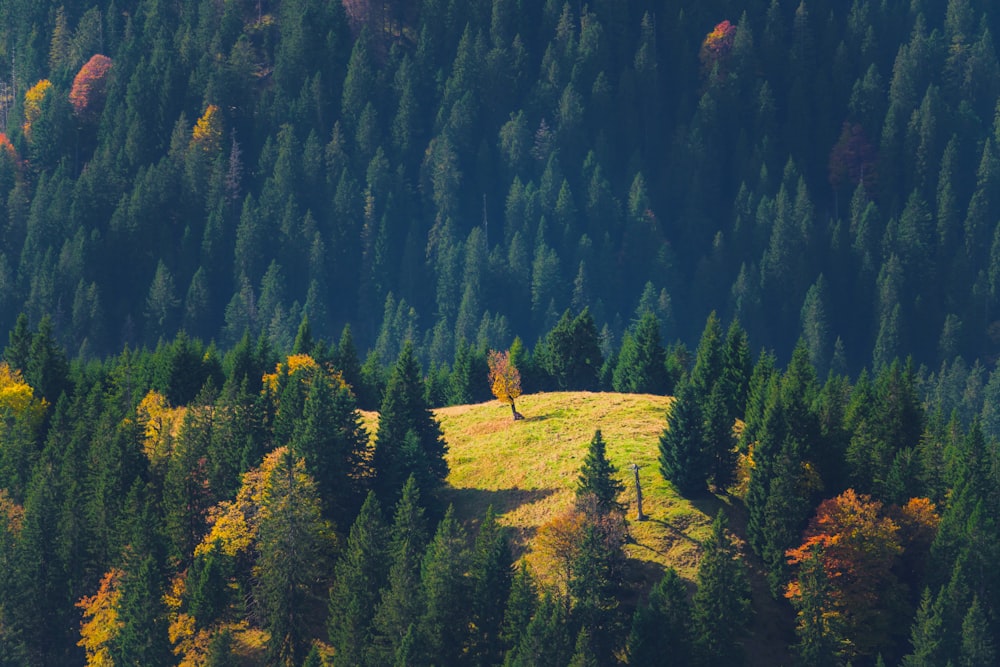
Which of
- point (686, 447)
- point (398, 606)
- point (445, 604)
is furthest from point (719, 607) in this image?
point (398, 606)

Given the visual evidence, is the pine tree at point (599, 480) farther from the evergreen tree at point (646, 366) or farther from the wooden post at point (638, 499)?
the evergreen tree at point (646, 366)

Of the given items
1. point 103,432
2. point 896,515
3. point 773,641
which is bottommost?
point 773,641

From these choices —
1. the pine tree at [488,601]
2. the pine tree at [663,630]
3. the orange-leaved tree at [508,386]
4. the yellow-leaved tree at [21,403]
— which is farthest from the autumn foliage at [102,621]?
the pine tree at [663,630]

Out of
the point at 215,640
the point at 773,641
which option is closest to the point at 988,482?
the point at 773,641

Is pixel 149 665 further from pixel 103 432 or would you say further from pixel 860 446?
pixel 860 446

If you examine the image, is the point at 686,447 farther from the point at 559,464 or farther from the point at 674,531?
the point at 559,464

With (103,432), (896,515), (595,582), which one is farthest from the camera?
(103,432)

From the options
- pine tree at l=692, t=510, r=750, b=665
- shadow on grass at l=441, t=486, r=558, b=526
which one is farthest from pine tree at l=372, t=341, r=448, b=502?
pine tree at l=692, t=510, r=750, b=665

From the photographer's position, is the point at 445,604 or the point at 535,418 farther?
the point at 535,418
